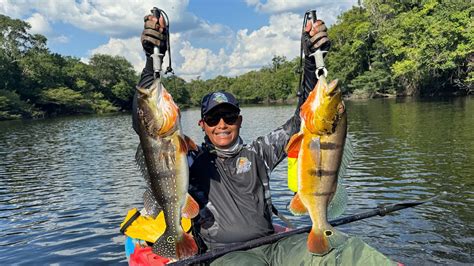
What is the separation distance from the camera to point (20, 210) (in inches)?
459

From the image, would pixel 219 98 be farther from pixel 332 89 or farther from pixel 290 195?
pixel 290 195

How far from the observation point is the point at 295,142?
357 centimetres

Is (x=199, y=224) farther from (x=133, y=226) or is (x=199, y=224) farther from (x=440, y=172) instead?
(x=440, y=172)

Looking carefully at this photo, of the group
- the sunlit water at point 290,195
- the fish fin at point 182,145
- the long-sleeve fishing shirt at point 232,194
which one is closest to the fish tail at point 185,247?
the long-sleeve fishing shirt at point 232,194

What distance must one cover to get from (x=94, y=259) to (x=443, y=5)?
5110 centimetres

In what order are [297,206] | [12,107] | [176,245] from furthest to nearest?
1. [12,107]
2. [176,245]
3. [297,206]

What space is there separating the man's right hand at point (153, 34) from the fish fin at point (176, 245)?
176cm

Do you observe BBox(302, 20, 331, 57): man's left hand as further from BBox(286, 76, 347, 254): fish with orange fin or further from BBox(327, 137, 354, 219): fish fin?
BBox(327, 137, 354, 219): fish fin

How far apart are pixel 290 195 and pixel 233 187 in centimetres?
727

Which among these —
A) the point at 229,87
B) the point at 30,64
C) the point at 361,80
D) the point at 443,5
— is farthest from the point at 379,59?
the point at 229,87

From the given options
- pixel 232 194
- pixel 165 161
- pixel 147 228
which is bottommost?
pixel 147 228

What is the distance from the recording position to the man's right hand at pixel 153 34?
399 cm

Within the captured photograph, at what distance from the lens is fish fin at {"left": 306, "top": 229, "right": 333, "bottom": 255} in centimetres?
382

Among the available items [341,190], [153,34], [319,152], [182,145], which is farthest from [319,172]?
[153,34]
